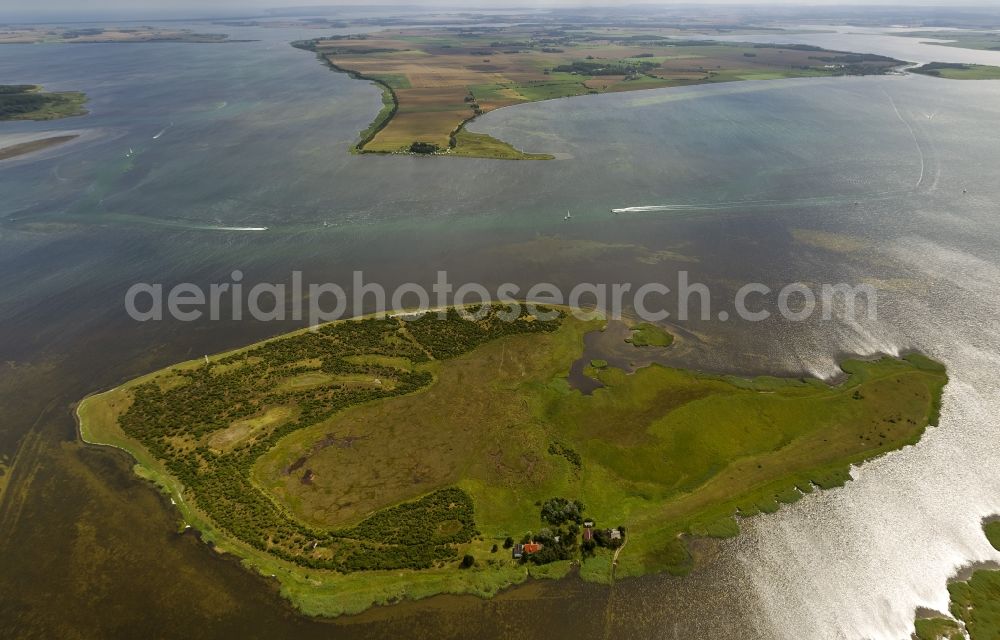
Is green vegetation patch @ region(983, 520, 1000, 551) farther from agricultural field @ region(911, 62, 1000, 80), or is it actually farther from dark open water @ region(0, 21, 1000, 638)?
agricultural field @ region(911, 62, 1000, 80)

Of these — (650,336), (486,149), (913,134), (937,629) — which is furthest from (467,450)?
(913,134)

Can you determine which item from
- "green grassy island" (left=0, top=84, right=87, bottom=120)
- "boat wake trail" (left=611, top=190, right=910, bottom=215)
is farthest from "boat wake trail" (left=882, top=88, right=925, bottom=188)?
"green grassy island" (left=0, top=84, right=87, bottom=120)

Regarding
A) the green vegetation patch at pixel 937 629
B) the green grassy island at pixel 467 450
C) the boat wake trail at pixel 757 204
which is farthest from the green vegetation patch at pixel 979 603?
the boat wake trail at pixel 757 204

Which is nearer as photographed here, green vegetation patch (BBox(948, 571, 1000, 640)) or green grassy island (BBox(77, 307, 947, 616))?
green vegetation patch (BBox(948, 571, 1000, 640))

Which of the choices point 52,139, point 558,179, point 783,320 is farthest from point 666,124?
point 52,139

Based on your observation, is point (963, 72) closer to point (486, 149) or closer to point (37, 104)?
point (486, 149)

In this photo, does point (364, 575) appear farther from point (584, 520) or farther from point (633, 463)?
point (633, 463)
